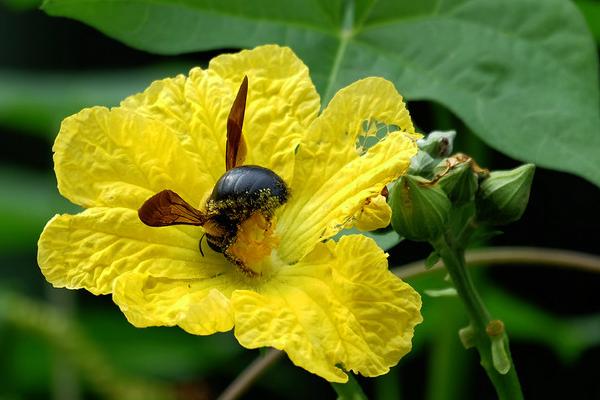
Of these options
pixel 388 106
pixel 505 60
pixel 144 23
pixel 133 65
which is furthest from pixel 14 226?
pixel 388 106

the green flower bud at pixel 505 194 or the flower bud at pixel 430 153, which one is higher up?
the flower bud at pixel 430 153

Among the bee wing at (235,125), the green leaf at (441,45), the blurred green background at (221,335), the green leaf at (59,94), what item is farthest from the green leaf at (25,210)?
the bee wing at (235,125)

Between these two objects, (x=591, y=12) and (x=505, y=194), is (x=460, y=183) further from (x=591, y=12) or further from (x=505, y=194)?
(x=591, y=12)

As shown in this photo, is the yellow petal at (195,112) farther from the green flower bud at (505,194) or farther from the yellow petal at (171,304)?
the green flower bud at (505,194)

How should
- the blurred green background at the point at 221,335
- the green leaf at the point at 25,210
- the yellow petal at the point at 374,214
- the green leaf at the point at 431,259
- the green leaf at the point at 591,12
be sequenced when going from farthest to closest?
the green leaf at the point at 25,210
the blurred green background at the point at 221,335
the green leaf at the point at 591,12
the green leaf at the point at 431,259
the yellow petal at the point at 374,214

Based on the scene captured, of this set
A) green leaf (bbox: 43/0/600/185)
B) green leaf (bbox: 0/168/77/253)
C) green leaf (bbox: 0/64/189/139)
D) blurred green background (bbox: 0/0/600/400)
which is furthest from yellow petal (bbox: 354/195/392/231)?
green leaf (bbox: 0/168/77/253)

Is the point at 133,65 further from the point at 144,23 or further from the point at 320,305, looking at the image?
the point at 320,305

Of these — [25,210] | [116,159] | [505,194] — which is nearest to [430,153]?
[505,194]
